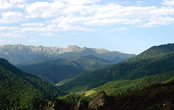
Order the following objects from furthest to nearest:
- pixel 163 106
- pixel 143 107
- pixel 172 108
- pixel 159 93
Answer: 1. pixel 159 93
2. pixel 143 107
3. pixel 163 106
4. pixel 172 108

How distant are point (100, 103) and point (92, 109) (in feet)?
23.3

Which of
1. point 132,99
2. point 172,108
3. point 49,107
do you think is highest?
point 172,108

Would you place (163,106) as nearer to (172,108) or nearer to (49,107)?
(172,108)

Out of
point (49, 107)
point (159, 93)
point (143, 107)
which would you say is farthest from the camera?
point (49, 107)

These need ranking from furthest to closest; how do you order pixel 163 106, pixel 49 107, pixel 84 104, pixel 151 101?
pixel 49 107 < pixel 84 104 < pixel 151 101 < pixel 163 106

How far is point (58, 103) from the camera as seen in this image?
179 meters

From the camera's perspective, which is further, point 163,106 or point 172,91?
point 172,91

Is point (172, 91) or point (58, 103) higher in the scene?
point (172, 91)

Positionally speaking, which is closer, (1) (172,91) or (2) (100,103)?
(1) (172,91)

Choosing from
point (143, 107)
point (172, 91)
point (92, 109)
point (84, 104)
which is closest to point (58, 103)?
point (84, 104)

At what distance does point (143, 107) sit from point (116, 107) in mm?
20725

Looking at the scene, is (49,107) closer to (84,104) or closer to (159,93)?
(84,104)

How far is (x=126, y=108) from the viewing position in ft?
427

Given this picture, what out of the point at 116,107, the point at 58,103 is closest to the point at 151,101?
the point at 116,107
